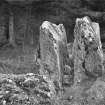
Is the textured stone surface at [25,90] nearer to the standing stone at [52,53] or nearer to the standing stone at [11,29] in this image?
the standing stone at [52,53]

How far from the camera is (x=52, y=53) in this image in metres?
9.09

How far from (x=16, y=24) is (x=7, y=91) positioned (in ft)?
50.3

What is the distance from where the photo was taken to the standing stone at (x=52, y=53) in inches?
352

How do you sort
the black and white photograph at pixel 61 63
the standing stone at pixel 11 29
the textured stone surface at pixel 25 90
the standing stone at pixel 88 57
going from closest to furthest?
the textured stone surface at pixel 25 90 → the black and white photograph at pixel 61 63 → the standing stone at pixel 88 57 → the standing stone at pixel 11 29

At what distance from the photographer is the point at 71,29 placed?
19266 mm

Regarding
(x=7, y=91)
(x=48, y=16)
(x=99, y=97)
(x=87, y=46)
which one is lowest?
(x=99, y=97)

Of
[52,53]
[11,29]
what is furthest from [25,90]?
[11,29]

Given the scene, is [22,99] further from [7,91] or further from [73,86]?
[73,86]

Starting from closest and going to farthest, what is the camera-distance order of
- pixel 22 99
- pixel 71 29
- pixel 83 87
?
pixel 22 99, pixel 83 87, pixel 71 29

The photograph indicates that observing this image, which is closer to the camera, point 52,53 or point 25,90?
point 25,90

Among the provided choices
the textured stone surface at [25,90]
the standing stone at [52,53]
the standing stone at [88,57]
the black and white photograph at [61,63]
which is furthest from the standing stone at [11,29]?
the textured stone surface at [25,90]

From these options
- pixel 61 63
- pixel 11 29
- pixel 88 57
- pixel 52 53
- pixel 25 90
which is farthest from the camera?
pixel 11 29

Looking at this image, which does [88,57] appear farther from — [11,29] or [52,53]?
[11,29]

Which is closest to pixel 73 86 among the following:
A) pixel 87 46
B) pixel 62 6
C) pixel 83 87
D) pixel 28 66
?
pixel 83 87
